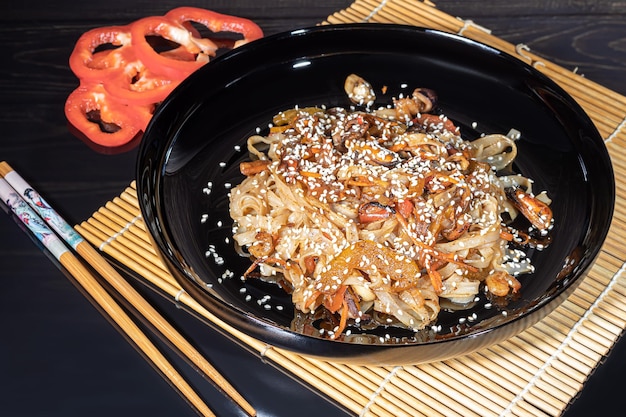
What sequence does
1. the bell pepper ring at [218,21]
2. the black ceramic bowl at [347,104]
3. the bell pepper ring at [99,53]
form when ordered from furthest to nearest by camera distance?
the bell pepper ring at [218,21] < the bell pepper ring at [99,53] < the black ceramic bowl at [347,104]

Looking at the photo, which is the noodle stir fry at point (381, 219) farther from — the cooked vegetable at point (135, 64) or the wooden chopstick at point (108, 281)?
the cooked vegetable at point (135, 64)

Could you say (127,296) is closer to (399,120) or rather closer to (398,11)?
(399,120)

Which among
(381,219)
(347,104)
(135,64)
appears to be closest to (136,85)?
(135,64)

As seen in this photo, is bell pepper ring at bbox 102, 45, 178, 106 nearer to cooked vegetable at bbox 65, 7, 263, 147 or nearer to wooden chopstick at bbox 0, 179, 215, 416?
cooked vegetable at bbox 65, 7, 263, 147

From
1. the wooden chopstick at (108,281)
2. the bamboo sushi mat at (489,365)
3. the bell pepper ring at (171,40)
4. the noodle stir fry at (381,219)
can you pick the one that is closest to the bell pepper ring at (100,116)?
the bell pepper ring at (171,40)

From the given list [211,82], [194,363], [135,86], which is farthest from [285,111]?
[194,363]

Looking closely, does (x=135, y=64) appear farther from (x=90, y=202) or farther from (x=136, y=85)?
(x=90, y=202)
